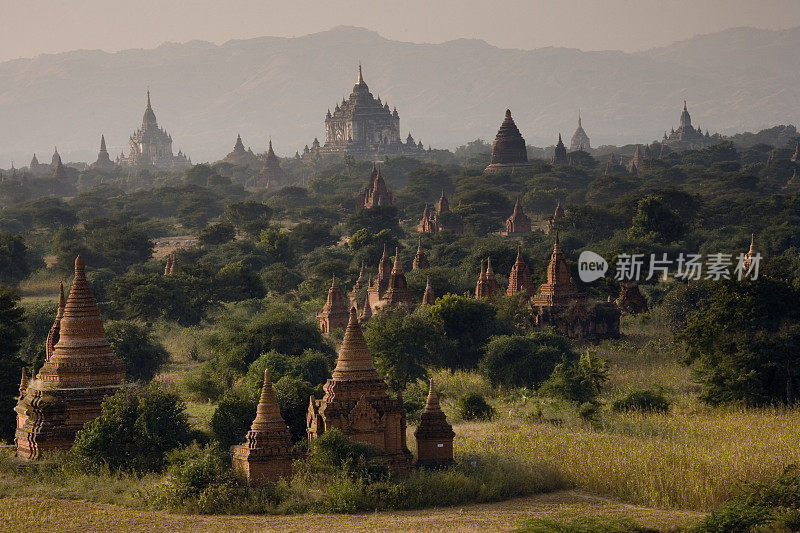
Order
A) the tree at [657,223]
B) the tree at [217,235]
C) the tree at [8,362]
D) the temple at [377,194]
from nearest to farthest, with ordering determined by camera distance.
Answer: the tree at [8,362], the tree at [657,223], the tree at [217,235], the temple at [377,194]

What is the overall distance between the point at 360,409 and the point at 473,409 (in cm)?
956

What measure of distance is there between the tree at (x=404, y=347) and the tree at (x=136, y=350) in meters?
7.02

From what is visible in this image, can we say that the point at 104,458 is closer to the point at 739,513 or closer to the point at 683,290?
the point at 739,513

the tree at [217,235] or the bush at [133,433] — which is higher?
the tree at [217,235]

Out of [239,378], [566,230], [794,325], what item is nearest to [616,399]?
[794,325]

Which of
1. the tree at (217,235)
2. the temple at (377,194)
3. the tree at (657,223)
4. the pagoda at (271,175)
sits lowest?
the tree at (217,235)

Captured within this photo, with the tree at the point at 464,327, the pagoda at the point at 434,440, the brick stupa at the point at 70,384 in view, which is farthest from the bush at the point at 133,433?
the tree at the point at 464,327

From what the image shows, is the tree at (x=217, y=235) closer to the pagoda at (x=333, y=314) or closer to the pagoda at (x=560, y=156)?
the pagoda at (x=333, y=314)

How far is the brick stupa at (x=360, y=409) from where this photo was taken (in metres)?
31.2

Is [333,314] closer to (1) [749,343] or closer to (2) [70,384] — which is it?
(1) [749,343]

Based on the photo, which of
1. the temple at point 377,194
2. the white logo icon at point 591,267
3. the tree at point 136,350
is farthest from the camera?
the temple at point 377,194

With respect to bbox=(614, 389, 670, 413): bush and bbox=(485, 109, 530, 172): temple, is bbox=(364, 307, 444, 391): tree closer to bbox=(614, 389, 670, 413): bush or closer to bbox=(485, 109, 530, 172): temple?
bbox=(614, 389, 670, 413): bush

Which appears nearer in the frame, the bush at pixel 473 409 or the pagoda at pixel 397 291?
the bush at pixel 473 409

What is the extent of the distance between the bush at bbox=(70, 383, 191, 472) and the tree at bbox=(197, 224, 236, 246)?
211 ft
